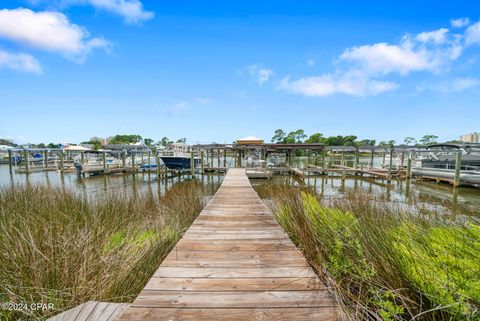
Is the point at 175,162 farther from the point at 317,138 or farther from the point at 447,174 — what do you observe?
the point at 317,138

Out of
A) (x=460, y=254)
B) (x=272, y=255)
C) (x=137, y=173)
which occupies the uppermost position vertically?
(x=460, y=254)

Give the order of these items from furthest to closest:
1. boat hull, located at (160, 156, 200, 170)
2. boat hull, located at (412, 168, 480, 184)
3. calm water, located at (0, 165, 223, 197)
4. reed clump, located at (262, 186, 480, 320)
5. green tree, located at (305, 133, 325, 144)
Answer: green tree, located at (305, 133, 325, 144) → boat hull, located at (160, 156, 200, 170) → boat hull, located at (412, 168, 480, 184) → calm water, located at (0, 165, 223, 197) → reed clump, located at (262, 186, 480, 320)

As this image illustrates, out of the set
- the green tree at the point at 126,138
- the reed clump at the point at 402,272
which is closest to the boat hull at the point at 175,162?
the reed clump at the point at 402,272

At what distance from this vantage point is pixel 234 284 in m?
2.03

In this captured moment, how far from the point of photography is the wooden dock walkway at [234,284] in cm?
165

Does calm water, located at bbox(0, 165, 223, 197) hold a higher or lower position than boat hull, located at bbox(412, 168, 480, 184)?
lower

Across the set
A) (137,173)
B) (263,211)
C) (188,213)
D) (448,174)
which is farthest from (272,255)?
(137,173)

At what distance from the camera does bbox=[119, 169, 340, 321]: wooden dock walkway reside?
1.65 metres

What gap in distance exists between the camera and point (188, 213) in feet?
18.7

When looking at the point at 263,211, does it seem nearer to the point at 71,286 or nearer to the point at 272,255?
the point at 272,255

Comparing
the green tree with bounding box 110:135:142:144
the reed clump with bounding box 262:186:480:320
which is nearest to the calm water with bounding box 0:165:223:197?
the reed clump with bounding box 262:186:480:320

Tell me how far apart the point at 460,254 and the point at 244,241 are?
7.61 ft

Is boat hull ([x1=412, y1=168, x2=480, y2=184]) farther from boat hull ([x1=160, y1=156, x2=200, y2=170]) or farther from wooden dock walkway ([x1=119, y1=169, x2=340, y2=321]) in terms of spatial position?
boat hull ([x1=160, y1=156, x2=200, y2=170])

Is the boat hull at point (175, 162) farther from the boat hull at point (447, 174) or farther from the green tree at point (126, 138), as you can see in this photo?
the green tree at point (126, 138)
